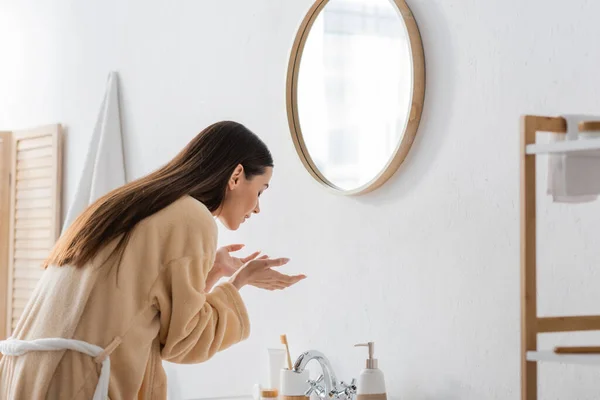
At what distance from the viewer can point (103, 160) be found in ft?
10.1

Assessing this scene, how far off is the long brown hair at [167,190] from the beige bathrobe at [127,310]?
24 millimetres

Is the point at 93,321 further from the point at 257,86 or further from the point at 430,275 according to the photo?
the point at 257,86

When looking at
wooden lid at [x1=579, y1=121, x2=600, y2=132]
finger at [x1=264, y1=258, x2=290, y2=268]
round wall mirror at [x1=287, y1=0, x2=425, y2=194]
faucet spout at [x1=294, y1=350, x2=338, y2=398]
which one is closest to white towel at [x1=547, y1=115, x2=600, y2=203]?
wooden lid at [x1=579, y1=121, x2=600, y2=132]

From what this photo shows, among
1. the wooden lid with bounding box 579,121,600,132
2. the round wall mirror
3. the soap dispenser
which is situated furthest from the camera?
the round wall mirror

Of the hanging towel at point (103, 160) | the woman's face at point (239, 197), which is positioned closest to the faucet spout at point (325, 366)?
the woman's face at point (239, 197)

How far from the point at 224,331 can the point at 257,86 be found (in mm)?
917

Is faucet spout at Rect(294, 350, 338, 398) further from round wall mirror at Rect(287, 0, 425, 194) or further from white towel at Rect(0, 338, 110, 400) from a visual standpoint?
white towel at Rect(0, 338, 110, 400)

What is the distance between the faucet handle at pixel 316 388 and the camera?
2.06m

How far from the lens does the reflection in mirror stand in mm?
2006

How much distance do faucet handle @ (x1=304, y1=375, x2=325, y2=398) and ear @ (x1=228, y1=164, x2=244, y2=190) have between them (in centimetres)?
Answer: 51

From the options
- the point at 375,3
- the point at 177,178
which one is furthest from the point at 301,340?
the point at 375,3

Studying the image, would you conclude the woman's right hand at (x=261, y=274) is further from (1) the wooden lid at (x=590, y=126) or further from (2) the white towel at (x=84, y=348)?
(1) the wooden lid at (x=590, y=126)

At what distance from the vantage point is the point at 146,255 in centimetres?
172

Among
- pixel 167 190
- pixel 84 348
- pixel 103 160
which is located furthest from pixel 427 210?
pixel 103 160
